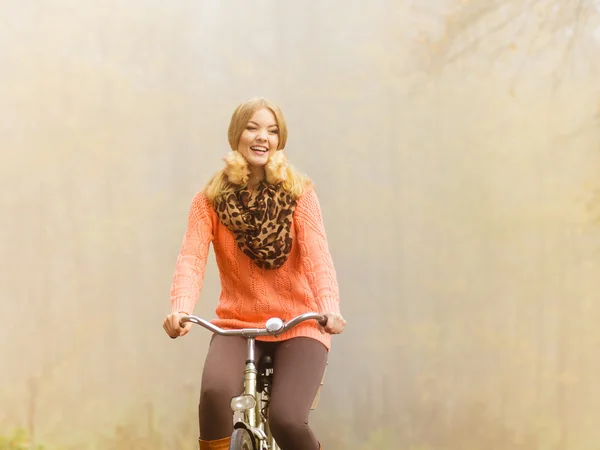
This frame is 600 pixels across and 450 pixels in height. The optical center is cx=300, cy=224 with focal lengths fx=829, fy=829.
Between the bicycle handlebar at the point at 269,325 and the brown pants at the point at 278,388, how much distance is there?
16 centimetres

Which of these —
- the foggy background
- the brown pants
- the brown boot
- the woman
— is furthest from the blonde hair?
the foggy background

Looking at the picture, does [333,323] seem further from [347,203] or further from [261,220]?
[347,203]

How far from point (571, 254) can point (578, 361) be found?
439mm

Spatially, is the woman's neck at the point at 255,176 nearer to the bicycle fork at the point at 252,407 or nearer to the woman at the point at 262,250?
the woman at the point at 262,250

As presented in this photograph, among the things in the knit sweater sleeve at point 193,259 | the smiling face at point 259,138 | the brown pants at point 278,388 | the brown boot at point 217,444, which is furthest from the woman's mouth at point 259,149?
the brown boot at point 217,444

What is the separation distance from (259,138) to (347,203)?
1.03 meters

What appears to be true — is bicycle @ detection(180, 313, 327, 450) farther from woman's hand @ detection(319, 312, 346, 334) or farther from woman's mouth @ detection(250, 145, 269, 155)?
woman's mouth @ detection(250, 145, 269, 155)

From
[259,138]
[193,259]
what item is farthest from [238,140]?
[193,259]

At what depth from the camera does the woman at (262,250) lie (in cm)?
260

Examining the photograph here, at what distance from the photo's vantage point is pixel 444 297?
3551 millimetres

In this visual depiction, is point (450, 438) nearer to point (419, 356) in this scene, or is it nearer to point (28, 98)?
point (419, 356)

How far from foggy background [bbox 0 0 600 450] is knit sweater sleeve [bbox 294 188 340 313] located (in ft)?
2.99

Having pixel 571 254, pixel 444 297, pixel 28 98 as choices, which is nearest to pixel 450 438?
pixel 444 297

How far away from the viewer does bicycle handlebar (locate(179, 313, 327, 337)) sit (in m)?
2.32
